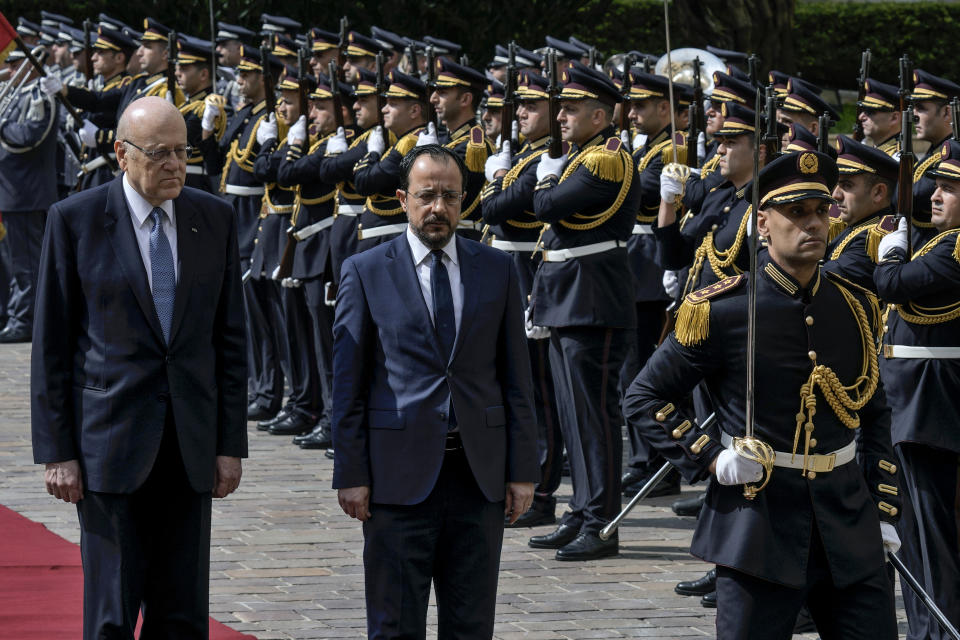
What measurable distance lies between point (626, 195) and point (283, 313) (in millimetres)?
3950

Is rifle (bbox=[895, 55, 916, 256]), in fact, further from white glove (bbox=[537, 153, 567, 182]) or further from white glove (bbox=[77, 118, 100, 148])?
white glove (bbox=[77, 118, 100, 148])

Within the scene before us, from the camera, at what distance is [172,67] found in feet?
44.4

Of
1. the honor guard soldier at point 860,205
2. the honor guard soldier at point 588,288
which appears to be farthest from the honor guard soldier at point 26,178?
the honor guard soldier at point 860,205

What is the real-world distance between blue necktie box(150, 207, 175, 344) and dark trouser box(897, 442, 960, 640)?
3034mm

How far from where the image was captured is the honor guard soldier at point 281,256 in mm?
11656

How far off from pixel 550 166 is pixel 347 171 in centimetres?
243

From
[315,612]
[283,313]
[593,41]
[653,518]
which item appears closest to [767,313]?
[315,612]

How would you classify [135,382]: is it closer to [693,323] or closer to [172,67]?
[693,323]

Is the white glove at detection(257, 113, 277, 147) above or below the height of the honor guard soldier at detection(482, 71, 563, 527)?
above

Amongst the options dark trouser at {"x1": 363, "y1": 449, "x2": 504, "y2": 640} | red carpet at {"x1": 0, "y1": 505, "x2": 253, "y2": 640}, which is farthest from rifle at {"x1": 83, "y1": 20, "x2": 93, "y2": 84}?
dark trouser at {"x1": 363, "y1": 449, "x2": 504, "y2": 640}

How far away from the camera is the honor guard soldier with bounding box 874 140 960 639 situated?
6.76 metres

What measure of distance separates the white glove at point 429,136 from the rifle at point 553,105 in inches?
49.2

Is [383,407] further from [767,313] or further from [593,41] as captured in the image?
[593,41]

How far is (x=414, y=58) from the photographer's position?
37.2 ft
